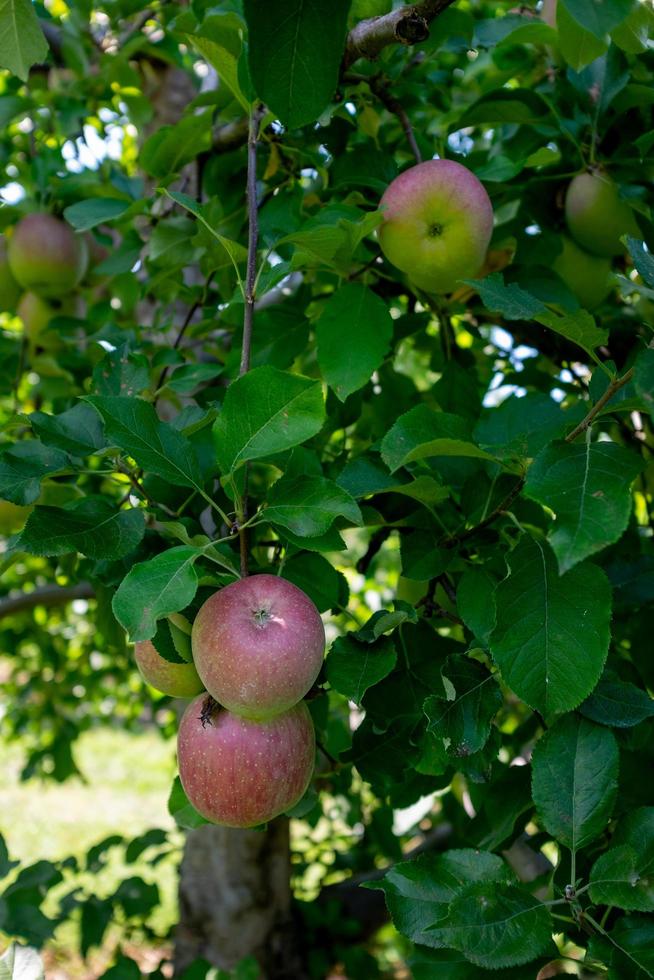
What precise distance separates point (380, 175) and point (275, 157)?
0.67 ft

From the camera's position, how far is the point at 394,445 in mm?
953

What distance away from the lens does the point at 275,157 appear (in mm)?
1460

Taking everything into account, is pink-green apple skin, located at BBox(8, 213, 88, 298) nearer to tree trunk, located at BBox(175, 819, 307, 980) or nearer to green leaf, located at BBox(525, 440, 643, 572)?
tree trunk, located at BBox(175, 819, 307, 980)

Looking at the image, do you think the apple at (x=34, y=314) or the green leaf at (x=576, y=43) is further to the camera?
the apple at (x=34, y=314)

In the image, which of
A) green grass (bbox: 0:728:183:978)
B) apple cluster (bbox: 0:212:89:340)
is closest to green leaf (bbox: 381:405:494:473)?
apple cluster (bbox: 0:212:89:340)

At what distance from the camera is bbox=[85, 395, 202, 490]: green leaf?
0.96m

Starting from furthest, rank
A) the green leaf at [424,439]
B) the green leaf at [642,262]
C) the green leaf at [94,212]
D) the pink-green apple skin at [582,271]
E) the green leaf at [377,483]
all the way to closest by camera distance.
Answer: the pink-green apple skin at [582,271], the green leaf at [94,212], the green leaf at [377,483], the green leaf at [424,439], the green leaf at [642,262]

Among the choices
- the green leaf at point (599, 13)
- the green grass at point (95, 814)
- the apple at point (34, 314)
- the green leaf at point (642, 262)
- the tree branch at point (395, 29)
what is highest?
the green leaf at point (599, 13)

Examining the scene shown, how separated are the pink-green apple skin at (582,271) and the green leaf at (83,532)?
95 centimetres

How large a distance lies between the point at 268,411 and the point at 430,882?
540 mm

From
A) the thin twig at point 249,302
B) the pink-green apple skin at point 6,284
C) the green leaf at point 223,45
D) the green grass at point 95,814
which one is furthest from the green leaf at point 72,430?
the green grass at point 95,814

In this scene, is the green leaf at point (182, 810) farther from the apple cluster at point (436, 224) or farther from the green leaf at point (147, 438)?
the apple cluster at point (436, 224)

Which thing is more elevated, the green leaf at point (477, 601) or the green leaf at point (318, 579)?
the green leaf at point (477, 601)

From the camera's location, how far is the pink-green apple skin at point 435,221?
4.00ft
